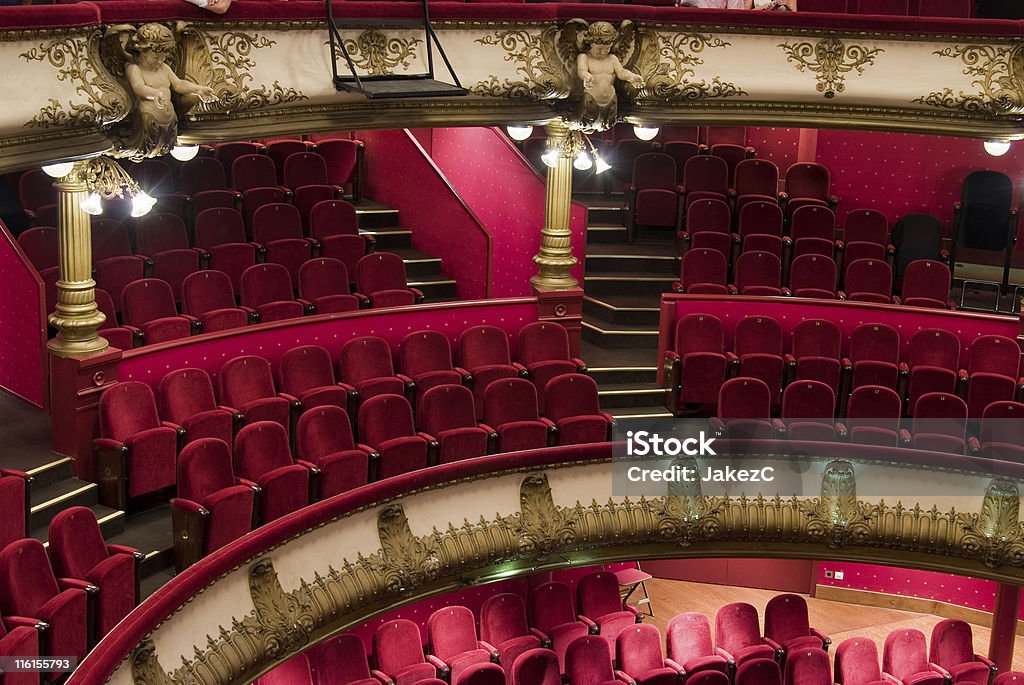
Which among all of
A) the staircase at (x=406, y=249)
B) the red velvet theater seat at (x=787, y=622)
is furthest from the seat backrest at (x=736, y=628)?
the staircase at (x=406, y=249)

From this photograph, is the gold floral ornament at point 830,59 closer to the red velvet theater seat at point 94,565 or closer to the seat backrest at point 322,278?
the seat backrest at point 322,278

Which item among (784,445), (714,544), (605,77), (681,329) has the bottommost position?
(714,544)

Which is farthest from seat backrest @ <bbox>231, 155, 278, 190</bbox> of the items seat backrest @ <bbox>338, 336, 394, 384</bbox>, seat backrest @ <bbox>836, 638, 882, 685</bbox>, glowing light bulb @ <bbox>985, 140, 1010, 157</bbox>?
seat backrest @ <bbox>836, 638, 882, 685</bbox>

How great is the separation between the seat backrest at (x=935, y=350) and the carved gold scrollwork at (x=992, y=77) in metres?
1.08

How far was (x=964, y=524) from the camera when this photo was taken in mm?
5270

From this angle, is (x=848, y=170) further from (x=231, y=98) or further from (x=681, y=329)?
(x=231, y=98)

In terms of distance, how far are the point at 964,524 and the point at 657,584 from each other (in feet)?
7.87

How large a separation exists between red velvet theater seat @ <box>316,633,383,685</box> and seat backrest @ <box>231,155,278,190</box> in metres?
2.46


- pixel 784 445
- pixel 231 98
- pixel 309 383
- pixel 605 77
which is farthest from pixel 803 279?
pixel 231 98

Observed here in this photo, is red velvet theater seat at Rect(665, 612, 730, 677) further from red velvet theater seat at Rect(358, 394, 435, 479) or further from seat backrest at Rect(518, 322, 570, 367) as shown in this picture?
red velvet theater seat at Rect(358, 394, 435, 479)

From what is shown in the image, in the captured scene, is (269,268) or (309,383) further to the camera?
(269,268)

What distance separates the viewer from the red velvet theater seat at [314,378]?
491 cm

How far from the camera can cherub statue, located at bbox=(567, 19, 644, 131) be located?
199 inches

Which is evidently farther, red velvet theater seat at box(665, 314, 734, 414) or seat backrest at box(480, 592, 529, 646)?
red velvet theater seat at box(665, 314, 734, 414)
